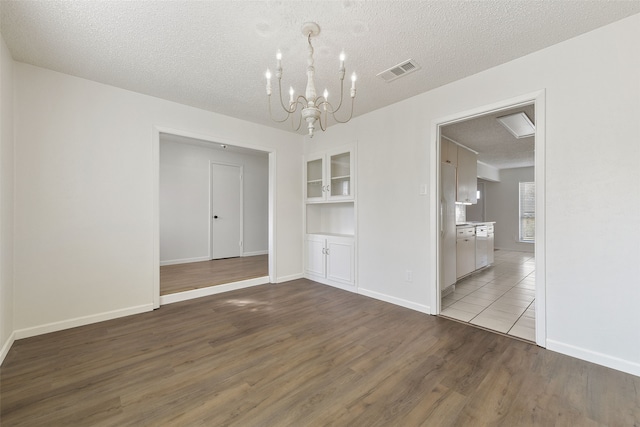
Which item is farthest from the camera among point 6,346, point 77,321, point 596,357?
point 77,321

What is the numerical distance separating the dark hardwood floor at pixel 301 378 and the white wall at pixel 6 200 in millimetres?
220

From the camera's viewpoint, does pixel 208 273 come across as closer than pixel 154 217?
No

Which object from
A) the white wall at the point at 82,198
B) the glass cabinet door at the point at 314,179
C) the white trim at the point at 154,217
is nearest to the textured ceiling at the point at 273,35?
the white wall at the point at 82,198

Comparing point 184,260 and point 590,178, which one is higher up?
point 590,178

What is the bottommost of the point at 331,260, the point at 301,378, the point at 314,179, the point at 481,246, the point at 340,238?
the point at 301,378

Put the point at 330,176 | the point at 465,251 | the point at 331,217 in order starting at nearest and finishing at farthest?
the point at 330,176
the point at 465,251
the point at 331,217

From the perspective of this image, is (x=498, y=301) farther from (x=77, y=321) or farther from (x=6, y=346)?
(x=6, y=346)

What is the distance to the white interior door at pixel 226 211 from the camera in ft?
19.7

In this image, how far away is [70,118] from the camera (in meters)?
2.62

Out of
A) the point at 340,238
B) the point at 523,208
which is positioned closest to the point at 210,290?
the point at 340,238

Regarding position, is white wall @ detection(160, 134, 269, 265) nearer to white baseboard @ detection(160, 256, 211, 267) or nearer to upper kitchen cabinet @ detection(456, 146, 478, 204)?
white baseboard @ detection(160, 256, 211, 267)

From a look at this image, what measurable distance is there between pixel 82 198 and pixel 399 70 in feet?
11.1

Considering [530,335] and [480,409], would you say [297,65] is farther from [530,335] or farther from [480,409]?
[530,335]

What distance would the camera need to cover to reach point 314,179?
4453 mm
